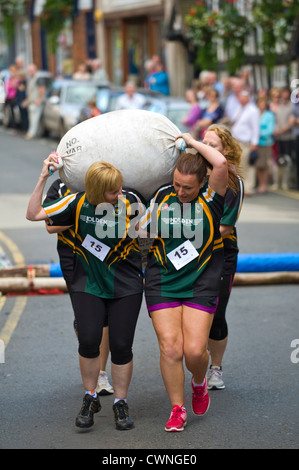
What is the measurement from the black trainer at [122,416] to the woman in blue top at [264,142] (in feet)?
37.6

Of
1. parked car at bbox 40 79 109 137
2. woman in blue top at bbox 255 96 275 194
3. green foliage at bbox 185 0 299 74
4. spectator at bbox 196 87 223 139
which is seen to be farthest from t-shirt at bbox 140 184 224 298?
parked car at bbox 40 79 109 137

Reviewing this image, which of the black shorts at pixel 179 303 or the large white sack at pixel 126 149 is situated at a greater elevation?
the large white sack at pixel 126 149

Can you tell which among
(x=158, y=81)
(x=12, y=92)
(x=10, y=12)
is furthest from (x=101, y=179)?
(x=10, y=12)

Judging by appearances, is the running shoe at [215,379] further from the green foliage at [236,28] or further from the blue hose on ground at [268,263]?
the green foliage at [236,28]

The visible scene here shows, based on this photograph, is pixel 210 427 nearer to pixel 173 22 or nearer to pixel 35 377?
pixel 35 377

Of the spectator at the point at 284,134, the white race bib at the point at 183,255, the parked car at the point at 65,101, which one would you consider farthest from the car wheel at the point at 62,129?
the white race bib at the point at 183,255

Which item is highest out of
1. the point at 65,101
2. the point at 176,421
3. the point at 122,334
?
the point at 122,334

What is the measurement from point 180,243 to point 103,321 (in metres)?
0.68

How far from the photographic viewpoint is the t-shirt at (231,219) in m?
5.99

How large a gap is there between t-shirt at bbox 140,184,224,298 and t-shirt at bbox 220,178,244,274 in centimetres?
42

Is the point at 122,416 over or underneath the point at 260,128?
over

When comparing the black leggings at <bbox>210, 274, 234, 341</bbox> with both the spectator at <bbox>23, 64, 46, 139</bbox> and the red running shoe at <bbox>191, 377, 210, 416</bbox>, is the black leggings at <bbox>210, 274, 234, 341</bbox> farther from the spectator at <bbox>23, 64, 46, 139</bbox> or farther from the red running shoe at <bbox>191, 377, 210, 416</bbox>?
the spectator at <bbox>23, 64, 46, 139</bbox>

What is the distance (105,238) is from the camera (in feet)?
18.0

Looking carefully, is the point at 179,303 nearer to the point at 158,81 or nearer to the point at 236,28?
the point at 236,28
